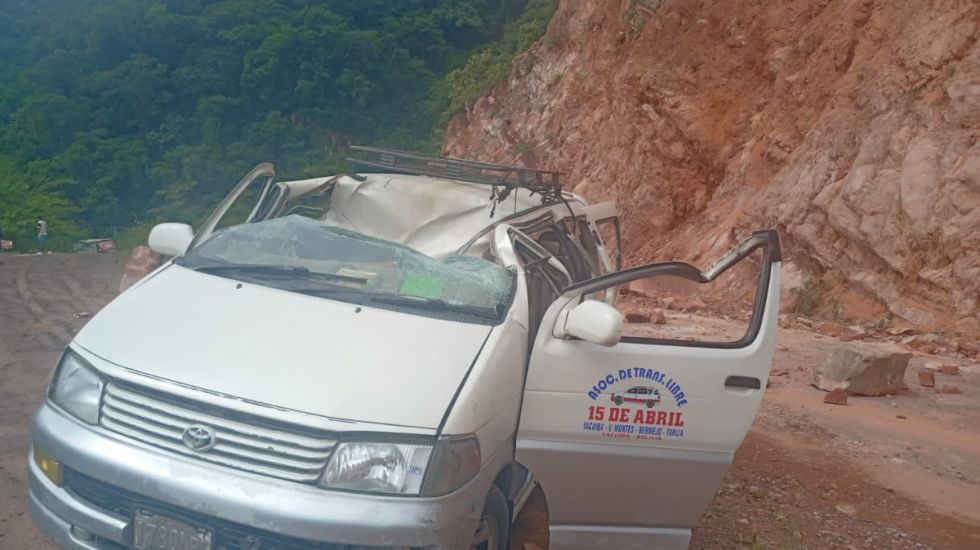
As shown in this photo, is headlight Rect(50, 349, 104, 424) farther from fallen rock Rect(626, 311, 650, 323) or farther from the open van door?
fallen rock Rect(626, 311, 650, 323)

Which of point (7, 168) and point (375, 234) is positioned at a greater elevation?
point (375, 234)

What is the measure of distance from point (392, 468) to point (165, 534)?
0.78 meters

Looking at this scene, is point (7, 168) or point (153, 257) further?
point (7, 168)

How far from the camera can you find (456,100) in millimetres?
30109

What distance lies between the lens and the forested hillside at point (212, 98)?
126 feet

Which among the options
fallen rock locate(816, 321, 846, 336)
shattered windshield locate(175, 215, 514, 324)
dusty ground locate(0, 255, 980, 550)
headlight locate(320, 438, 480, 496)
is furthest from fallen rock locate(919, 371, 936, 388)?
headlight locate(320, 438, 480, 496)

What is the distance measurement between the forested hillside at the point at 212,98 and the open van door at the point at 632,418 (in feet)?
106

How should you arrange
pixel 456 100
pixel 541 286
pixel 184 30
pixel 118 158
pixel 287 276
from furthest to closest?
A: pixel 184 30 → pixel 118 158 → pixel 456 100 → pixel 541 286 → pixel 287 276

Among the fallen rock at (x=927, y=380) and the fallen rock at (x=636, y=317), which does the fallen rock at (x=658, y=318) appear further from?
the fallen rock at (x=927, y=380)

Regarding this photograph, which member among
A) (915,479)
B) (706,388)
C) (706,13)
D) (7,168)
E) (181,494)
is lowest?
(7,168)

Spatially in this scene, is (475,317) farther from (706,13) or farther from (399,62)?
(399,62)

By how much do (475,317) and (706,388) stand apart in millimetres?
998

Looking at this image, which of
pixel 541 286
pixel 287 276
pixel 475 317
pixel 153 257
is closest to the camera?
pixel 475 317

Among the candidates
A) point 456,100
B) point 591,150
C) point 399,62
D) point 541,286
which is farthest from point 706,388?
point 399,62
